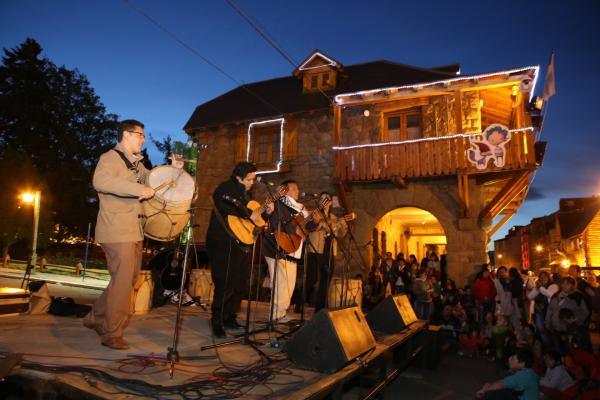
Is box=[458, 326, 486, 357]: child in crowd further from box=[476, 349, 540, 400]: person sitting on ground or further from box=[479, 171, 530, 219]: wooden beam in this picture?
box=[479, 171, 530, 219]: wooden beam

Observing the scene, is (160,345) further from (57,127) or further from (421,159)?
(57,127)

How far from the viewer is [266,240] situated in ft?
16.1

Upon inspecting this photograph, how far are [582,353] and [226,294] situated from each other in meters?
5.62

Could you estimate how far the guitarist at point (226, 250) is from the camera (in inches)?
165

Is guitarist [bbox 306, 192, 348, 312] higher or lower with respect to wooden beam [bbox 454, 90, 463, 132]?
lower

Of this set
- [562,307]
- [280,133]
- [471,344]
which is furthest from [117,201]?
[280,133]

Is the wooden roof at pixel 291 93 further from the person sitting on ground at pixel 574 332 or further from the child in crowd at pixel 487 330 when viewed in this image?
the person sitting on ground at pixel 574 332

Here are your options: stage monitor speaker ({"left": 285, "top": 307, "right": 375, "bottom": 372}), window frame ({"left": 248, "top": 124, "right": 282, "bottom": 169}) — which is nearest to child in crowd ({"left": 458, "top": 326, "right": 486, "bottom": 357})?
→ stage monitor speaker ({"left": 285, "top": 307, "right": 375, "bottom": 372})

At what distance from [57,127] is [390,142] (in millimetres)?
29494

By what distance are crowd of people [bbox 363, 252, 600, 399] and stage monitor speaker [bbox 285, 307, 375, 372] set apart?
2.98m

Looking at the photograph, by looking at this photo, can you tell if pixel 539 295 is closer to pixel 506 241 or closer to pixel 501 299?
pixel 501 299

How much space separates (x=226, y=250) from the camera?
4.35 m

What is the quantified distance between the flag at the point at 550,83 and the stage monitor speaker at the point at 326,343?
1156 centimetres

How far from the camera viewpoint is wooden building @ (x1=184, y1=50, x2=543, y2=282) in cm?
1212
